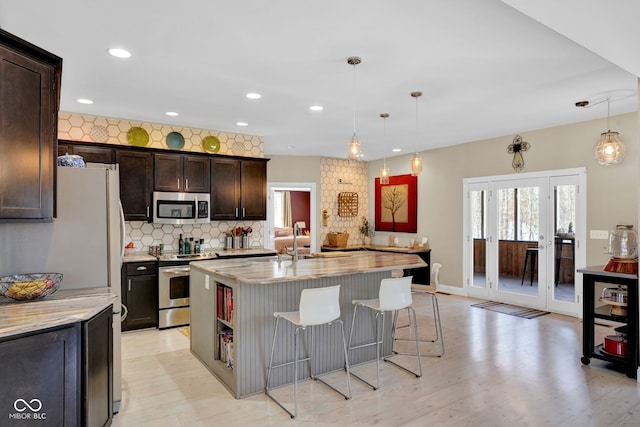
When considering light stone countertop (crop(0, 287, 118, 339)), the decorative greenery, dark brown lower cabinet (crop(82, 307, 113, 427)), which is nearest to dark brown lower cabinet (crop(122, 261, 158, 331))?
light stone countertop (crop(0, 287, 118, 339))

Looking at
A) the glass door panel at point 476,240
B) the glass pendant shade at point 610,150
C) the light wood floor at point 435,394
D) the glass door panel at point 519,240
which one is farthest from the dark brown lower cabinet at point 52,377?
the glass door panel at point 476,240

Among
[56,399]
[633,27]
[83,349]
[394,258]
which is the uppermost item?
[633,27]

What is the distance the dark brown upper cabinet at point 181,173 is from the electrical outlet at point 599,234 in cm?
533

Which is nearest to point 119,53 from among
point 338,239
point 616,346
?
point 616,346

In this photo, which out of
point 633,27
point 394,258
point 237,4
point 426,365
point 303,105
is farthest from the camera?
point 303,105

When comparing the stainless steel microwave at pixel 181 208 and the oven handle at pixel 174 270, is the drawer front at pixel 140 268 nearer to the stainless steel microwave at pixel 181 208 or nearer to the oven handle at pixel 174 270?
the oven handle at pixel 174 270

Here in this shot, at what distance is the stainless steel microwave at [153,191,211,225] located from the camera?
17.2 feet

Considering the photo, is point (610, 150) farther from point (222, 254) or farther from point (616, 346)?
point (222, 254)

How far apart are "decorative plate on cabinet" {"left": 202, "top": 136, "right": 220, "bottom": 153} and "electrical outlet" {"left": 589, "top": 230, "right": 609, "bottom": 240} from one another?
17.6 ft

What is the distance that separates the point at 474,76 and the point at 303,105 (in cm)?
191

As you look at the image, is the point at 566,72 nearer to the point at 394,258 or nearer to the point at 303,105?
the point at 394,258

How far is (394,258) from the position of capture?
164 inches

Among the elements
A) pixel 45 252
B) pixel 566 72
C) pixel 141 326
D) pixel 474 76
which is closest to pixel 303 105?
pixel 474 76

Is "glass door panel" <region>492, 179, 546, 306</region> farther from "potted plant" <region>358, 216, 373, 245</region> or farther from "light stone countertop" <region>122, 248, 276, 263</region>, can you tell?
"light stone countertop" <region>122, 248, 276, 263</region>
